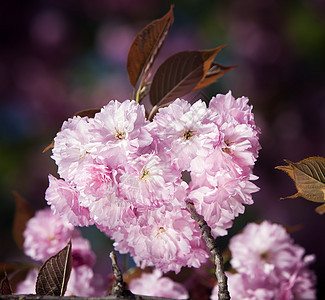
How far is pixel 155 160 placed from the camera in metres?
0.27

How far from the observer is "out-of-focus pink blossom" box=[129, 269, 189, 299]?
0.41 metres

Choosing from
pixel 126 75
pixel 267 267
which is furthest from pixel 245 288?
pixel 126 75

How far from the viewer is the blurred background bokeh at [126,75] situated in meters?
1.32

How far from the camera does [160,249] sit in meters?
0.32

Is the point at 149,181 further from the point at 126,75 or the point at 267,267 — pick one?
the point at 126,75

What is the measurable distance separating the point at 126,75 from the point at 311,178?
125cm

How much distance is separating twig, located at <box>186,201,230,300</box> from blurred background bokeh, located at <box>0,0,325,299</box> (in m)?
0.99

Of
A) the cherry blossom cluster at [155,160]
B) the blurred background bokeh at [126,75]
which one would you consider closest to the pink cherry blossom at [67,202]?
the cherry blossom cluster at [155,160]

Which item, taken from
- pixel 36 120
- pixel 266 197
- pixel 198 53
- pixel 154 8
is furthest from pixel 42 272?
pixel 154 8

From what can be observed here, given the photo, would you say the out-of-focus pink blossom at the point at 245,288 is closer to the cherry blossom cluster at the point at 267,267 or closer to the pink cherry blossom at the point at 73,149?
the cherry blossom cluster at the point at 267,267

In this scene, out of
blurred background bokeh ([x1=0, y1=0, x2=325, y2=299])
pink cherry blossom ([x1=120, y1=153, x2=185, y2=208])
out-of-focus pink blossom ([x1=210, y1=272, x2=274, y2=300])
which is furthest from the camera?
blurred background bokeh ([x1=0, y1=0, x2=325, y2=299])

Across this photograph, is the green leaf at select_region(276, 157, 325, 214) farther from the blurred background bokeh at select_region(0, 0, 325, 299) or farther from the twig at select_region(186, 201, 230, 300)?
the blurred background bokeh at select_region(0, 0, 325, 299)

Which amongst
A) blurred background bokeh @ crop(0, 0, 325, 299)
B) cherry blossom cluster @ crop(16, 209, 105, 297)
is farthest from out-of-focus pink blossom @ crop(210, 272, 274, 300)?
blurred background bokeh @ crop(0, 0, 325, 299)

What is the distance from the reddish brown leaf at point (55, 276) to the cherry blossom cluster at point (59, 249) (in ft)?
→ 0.31
